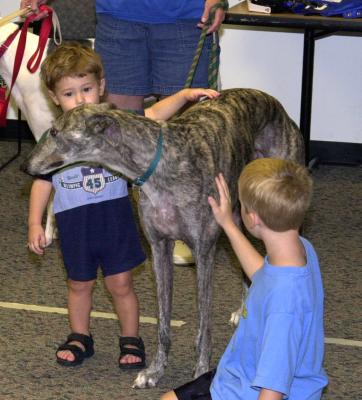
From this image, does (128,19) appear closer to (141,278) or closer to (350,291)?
(141,278)

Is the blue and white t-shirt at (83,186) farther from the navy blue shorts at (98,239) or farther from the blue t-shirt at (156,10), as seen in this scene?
the blue t-shirt at (156,10)

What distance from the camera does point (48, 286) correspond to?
15.4 ft

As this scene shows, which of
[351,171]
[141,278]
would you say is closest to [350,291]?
[141,278]

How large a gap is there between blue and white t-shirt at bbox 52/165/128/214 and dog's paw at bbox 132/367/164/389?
69cm

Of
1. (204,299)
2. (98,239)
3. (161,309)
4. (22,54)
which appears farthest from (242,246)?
(22,54)

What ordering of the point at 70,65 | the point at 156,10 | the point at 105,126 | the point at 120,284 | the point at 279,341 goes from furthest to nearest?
the point at 156,10
the point at 120,284
the point at 70,65
the point at 105,126
the point at 279,341

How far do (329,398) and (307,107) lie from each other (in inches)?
103

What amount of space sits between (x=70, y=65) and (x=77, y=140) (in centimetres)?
39

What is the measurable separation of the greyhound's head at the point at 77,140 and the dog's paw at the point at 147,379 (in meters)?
0.89

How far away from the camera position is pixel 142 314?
4383 mm

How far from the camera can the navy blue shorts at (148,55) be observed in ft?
14.7

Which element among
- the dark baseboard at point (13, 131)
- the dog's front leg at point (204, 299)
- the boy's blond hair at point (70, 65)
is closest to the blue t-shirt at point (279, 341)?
the dog's front leg at point (204, 299)

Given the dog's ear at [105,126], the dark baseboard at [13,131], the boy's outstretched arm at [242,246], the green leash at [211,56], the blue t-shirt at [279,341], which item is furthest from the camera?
the dark baseboard at [13,131]

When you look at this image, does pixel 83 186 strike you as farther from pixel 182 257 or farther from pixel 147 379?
pixel 182 257
